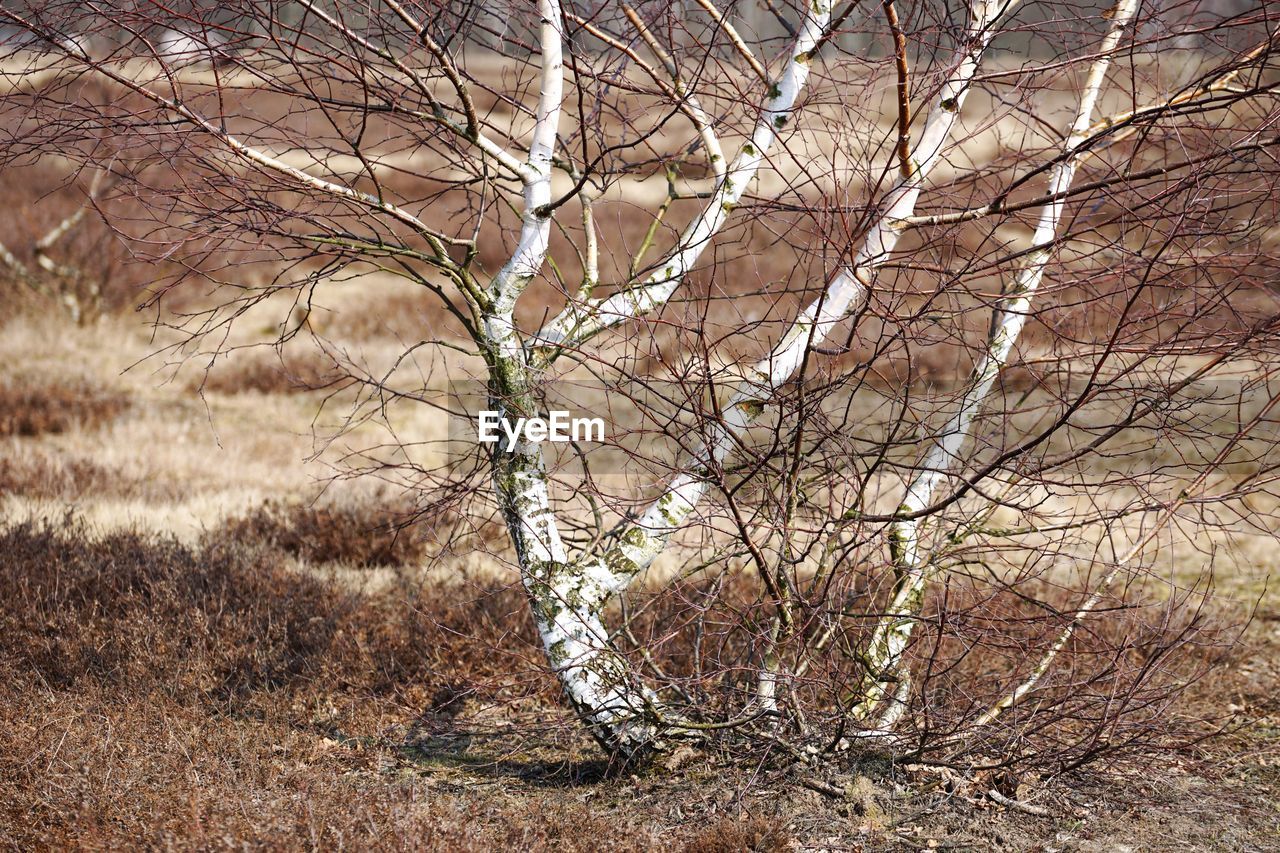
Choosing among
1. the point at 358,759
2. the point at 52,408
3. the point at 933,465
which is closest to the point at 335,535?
the point at 358,759

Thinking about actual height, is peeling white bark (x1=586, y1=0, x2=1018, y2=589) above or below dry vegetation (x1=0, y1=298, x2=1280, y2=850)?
above

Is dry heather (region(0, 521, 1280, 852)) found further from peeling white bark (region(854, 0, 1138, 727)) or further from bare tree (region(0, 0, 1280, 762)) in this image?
peeling white bark (region(854, 0, 1138, 727))

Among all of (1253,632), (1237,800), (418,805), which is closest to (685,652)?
(418,805)

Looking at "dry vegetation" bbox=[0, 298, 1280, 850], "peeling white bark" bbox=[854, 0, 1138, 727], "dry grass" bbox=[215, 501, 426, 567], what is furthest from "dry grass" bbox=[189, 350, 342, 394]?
"peeling white bark" bbox=[854, 0, 1138, 727]

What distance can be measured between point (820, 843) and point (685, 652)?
Result: 1.59 meters

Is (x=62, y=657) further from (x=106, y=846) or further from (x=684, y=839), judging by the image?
(x=684, y=839)

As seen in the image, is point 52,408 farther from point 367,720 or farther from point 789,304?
point 789,304

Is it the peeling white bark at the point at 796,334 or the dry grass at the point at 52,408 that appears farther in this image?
the dry grass at the point at 52,408

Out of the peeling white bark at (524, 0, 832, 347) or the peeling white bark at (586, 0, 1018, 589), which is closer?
the peeling white bark at (586, 0, 1018, 589)

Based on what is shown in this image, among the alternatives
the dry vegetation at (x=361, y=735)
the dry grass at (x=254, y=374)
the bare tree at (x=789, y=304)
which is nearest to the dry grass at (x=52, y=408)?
the dry grass at (x=254, y=374)

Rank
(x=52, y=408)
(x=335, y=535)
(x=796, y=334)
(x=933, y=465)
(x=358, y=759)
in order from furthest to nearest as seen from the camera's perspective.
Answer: (x=52, y=408)
(x=335, y=535)
(x=358, y=759)
(x=933, y=465)
(x=796, y=334)

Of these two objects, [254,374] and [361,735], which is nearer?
[361,735]

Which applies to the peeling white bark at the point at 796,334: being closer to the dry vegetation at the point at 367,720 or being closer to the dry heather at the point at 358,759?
the dry vegetation at the point at 367,720

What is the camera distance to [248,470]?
8703 millimetres
